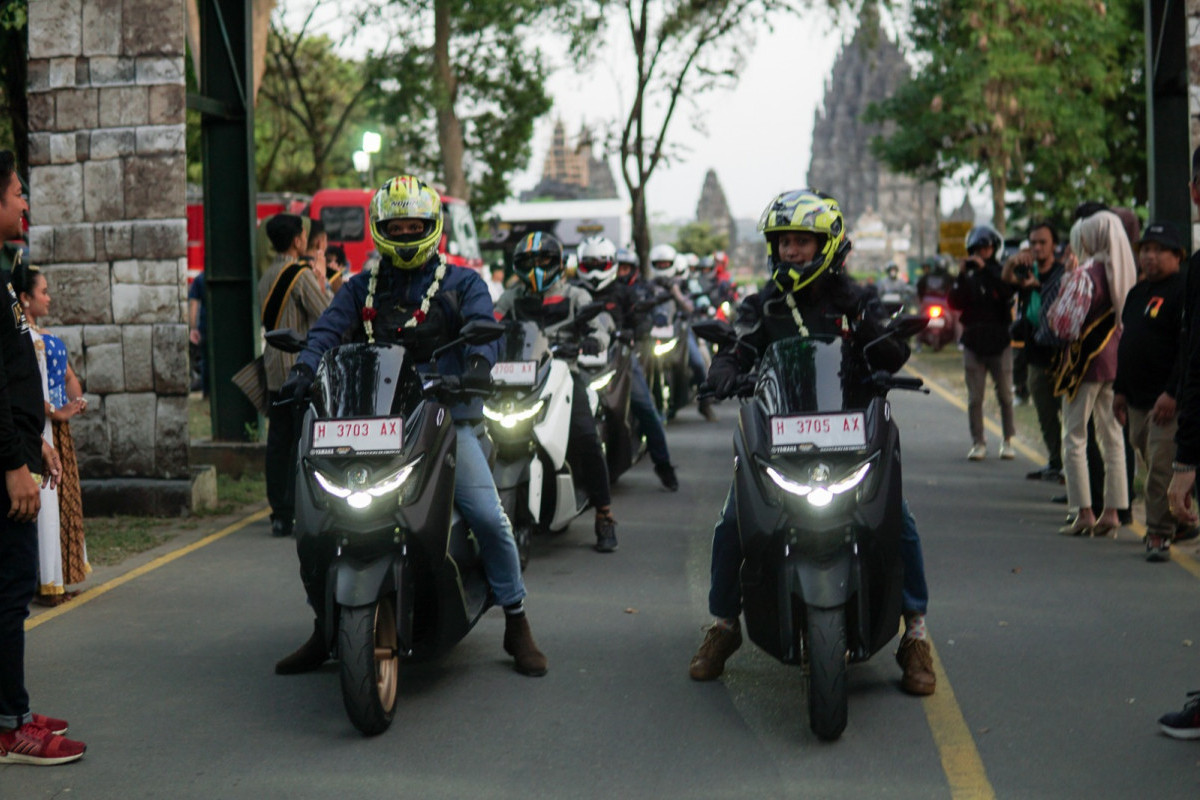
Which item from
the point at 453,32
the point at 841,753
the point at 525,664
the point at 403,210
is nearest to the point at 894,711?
the point at 841,753

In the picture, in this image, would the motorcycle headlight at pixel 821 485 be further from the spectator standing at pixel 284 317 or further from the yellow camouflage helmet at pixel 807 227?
the spectator standing at pixel 284 317

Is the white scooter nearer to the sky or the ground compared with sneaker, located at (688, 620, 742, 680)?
nearer to the sky

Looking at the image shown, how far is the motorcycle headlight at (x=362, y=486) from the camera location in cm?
545

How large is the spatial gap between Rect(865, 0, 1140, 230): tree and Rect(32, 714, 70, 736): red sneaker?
27345 mm

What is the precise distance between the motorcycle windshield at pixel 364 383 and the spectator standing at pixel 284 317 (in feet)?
13.9

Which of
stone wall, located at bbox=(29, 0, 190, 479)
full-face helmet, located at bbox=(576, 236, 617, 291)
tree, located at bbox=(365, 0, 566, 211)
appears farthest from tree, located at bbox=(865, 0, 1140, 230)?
stone wall, located at bbox=(29, 0, 190, 479)

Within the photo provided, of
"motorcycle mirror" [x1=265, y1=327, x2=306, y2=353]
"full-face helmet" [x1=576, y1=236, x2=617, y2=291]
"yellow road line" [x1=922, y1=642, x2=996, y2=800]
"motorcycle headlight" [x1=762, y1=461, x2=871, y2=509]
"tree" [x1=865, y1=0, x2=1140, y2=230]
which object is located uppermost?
"tree" [x1=865, y1=0, x2=1140, y2=230]

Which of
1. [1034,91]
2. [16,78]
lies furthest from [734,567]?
[1034,91]

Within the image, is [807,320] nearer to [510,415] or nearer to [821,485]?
[821,485]

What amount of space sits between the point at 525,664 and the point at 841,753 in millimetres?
1594

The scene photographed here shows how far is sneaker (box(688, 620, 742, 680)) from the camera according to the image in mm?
6207

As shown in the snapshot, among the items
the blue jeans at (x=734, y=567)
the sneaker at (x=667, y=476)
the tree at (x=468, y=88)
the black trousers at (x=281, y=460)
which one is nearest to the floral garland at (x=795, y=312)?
the blue jeans at (x=734, y=567)

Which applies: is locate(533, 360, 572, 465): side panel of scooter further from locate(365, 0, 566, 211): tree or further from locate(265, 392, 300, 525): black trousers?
locate(365, 0, 566, 211): tree

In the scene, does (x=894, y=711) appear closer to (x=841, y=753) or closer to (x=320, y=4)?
(x=841, y=753)
